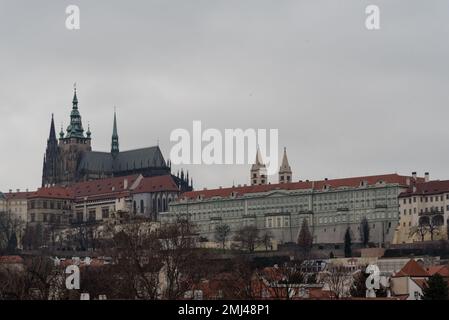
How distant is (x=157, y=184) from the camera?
9031cm

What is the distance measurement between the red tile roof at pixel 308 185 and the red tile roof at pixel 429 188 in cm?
114

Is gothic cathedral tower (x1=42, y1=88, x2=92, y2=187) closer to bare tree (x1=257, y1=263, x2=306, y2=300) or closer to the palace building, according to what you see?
the palace building

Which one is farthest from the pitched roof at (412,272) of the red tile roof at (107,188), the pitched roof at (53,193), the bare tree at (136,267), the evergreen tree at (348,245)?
the pitched roof at (53,193)

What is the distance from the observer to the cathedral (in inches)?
4001

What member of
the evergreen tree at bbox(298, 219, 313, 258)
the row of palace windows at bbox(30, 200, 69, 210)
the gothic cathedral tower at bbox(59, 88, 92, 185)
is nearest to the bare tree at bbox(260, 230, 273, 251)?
the evergreen tree at bbox(298, 219, 313, 258)

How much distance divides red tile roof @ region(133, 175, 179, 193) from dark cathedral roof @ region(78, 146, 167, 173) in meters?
6.07

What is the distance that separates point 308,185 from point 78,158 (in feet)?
98.6

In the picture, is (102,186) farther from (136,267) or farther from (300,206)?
(136,267)

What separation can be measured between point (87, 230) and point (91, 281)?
56056 mm

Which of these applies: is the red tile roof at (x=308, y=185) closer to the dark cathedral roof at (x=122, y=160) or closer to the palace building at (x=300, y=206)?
the palace building at (x=300, y=206)

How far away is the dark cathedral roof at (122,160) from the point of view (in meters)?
98.6
